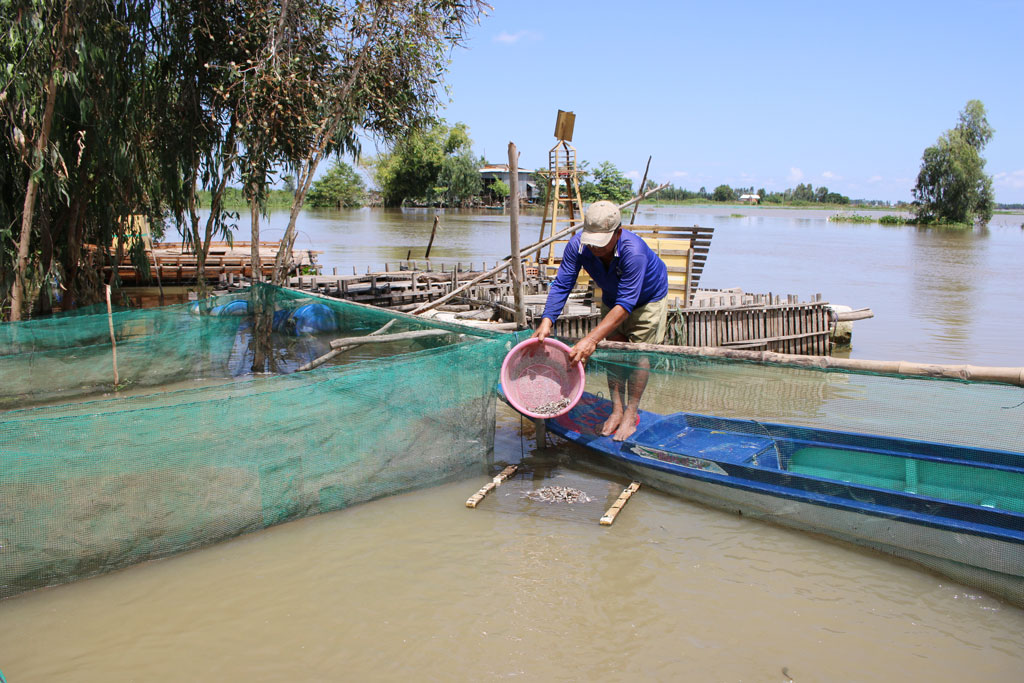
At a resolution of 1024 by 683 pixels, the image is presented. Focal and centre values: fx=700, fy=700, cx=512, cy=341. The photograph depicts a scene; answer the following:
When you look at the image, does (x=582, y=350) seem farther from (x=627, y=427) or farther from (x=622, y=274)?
(x=627, y=427)

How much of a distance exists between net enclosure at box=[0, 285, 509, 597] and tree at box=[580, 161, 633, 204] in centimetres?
4342

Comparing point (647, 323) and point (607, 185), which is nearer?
point (647, 323)

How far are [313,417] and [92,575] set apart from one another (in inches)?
53.0

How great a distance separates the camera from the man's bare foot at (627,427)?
16.8 ft

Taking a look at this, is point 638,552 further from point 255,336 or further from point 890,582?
point 255,336

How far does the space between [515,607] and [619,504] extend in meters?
1.26

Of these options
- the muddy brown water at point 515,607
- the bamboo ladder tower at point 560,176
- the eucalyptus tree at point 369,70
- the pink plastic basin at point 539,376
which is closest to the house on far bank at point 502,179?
the bamboo ladder tower at point 560,176

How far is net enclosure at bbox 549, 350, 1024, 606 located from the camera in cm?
369

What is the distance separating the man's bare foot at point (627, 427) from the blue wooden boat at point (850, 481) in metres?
0.09

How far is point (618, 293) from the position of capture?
492 cm

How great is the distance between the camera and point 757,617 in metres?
3.58

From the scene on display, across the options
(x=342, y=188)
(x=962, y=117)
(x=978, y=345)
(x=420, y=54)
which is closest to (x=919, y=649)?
(x=420, y=54)

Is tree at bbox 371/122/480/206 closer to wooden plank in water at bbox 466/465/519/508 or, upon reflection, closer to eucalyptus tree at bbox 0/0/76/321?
eucalyptus tree at bbox 0/0/76/321

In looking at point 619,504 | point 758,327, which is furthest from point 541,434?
point 758,327
